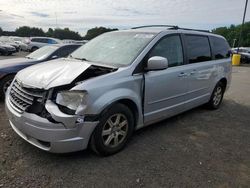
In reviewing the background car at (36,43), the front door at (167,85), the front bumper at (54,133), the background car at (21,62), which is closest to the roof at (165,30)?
the front door at (167,85)

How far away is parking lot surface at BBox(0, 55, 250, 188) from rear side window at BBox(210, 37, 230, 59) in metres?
1.93

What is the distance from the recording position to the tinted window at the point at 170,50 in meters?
3.88

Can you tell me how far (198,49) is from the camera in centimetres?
484

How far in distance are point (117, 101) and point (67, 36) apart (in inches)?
2319

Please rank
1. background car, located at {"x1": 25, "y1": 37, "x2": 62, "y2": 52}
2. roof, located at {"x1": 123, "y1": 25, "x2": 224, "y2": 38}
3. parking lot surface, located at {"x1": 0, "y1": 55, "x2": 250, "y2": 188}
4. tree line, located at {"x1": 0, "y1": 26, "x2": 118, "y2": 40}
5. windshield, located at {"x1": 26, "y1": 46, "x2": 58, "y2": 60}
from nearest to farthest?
1. parking lot surface, located at {"x1": 0, "y1": 55, "x2": 250, "y2": 188}
2. roof, located at {"x1": 123, "y1": 25, "x2": 224, "y2": 38}
3. windshield, located at {"x1": 26, "y1": 46, "x2": 58, "y2": 60}
4. background car, located at {"x1": 25, "y1": 37, "x2": 62, "y2": 52}
5. tree line, located at {"x1": 0, "y1": 26, "x2": 118, "y2": 40}

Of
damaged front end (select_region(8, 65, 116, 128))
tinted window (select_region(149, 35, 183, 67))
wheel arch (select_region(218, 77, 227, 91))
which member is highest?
tinted window (select_region(149, 35, 183, 67))

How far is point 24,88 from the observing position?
10.5ft

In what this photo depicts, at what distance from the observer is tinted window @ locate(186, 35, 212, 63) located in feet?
14.9

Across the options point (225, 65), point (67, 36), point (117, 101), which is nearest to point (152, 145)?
point (117, 101)

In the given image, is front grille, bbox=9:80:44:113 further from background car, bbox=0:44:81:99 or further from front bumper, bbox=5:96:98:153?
background car, bbox=0:44:81:99

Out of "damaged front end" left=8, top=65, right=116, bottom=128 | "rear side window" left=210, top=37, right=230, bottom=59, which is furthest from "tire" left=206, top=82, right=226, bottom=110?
"damaged front end" left=8, top=65, right=116, bottom=128

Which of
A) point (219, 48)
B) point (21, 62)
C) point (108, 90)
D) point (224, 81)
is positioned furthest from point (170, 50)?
point (21, 62)

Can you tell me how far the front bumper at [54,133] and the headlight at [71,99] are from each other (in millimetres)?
233

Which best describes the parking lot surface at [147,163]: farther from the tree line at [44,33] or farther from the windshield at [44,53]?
the tree line at [44,33]
